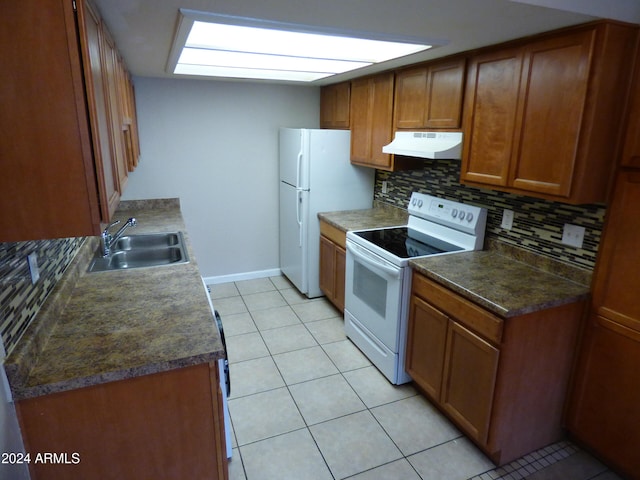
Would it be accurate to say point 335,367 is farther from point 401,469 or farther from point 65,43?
point 65,43

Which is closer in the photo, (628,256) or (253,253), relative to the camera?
(628,256)

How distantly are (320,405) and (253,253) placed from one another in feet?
7.37

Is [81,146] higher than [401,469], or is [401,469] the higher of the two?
[81,146]

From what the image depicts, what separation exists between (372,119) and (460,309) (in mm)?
1845

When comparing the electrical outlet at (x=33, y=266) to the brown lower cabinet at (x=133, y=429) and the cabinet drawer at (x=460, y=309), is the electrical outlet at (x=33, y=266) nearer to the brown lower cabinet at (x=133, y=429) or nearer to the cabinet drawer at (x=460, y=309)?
the brown lower cabinet at (x=133, y=429)

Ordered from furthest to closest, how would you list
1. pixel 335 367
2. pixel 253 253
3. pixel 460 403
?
pixel 253 253 → pixel 335 367 → pixel 460 403

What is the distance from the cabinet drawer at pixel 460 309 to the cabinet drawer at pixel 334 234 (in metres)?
1.00

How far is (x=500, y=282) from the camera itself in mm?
2135

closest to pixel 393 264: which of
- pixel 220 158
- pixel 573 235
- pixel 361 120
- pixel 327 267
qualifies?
pixel 573 235

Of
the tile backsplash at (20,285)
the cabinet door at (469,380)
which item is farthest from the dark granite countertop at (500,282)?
the tile backsplash at (20,285)

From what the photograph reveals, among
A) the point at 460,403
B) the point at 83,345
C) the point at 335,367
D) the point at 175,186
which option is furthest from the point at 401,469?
the point at 175,186

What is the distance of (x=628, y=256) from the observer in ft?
6.07

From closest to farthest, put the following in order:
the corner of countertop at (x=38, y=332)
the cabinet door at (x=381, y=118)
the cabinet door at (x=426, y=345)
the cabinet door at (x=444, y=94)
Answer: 1. the corner of countertop at (x=38, y=332)
2. the cabinet door at (x=426, y=345)
3. the cabinet door at (x=444, y=94)
4. the cabinet door at (x=381, y=118)

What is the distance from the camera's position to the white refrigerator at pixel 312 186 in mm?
3629
